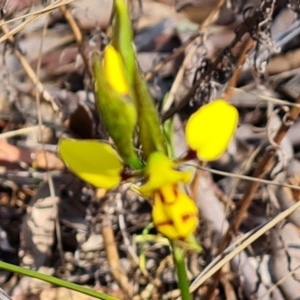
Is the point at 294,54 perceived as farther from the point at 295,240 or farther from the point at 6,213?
the point at 6,213

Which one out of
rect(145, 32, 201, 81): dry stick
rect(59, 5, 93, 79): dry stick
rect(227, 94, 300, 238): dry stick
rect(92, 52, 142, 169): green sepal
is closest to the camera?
rect(92, 52, 142, 169): green sepal

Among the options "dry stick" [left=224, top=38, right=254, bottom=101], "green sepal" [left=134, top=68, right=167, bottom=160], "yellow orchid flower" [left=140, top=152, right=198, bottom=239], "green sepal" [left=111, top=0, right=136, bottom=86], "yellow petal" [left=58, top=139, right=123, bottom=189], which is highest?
"dry stick" [left=224, top=38, right=254, bottom=101]

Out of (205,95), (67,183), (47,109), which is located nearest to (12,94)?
(47,109)

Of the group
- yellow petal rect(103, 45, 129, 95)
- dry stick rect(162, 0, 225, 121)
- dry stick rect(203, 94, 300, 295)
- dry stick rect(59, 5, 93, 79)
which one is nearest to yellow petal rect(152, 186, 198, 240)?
yellow petal rect(103, 45, 129, 95)

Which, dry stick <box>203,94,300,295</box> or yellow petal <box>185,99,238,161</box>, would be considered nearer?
yellow petal <box>185,99,238,161</box>

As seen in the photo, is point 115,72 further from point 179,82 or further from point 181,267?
point 179,82

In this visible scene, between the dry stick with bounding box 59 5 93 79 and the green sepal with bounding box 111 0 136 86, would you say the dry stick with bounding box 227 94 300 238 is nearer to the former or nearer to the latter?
the dry stick with bounding box 59 5 93 79
